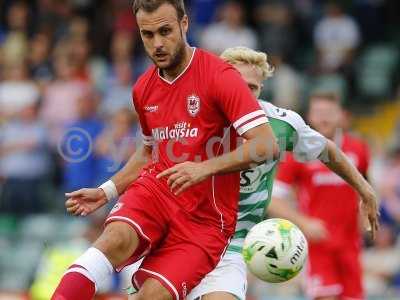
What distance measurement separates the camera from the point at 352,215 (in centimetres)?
999

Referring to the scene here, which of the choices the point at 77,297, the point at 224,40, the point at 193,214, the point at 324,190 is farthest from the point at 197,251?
the point at 224,40

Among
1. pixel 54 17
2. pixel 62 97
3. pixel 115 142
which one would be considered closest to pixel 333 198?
pixel 115 142

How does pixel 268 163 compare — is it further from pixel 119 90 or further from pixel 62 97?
pixel 62 97

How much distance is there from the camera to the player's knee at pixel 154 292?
6426mm

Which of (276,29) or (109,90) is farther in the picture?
(276,29)

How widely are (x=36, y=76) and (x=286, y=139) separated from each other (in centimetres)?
811

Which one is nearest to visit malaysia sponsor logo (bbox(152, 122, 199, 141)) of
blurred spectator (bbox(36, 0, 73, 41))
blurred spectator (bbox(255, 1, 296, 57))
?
blurred spectator (bbox(255, 1, 296, 57))

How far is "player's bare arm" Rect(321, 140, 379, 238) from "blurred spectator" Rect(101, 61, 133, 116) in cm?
646

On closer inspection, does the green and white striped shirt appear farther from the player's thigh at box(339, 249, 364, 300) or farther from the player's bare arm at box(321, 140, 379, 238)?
the player's thigh at box(339, 249, 364, 300)

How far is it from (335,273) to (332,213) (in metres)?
0.53

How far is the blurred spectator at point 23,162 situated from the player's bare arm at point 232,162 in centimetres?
760

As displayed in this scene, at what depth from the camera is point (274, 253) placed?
6.87 meters

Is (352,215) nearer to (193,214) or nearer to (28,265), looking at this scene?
(193,214)

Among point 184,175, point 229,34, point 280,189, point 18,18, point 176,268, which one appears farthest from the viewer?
point 18,18
